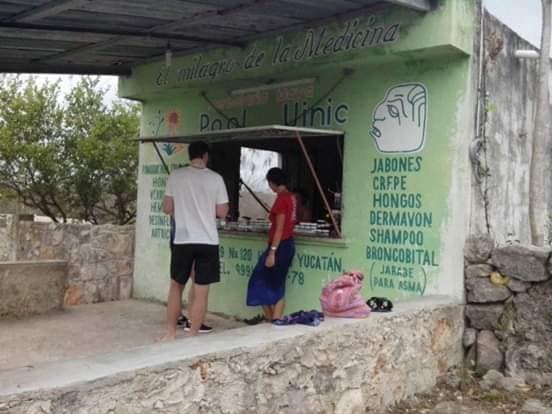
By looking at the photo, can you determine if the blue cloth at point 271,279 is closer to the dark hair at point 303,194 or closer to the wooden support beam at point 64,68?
the dark hair at point 303,194

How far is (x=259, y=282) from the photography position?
6.62 meters

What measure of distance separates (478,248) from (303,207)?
6.50 feet

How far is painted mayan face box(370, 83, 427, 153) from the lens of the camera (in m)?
5.92

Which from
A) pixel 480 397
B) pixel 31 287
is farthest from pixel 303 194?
pixel 31 287

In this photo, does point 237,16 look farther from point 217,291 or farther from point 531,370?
point 531,370

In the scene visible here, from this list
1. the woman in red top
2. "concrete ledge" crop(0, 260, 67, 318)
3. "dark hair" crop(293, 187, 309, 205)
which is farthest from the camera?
"concrete ledge" crop(0, 260, 67, 318)

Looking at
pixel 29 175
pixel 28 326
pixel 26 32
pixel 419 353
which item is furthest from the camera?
pixel 29 175

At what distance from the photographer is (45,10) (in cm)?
562

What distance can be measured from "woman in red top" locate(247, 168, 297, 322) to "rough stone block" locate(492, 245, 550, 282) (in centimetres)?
188

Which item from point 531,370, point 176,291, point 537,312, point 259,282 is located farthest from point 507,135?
point 176,291

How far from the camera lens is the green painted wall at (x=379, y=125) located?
573 cm

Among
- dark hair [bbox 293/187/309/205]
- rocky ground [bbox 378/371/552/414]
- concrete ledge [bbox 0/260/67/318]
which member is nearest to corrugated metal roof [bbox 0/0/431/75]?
dark hair [bbox 293/187/309/205]

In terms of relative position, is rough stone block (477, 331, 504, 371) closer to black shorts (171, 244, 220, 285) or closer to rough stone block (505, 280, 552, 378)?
rough stone block (505, 280, 552, 378)

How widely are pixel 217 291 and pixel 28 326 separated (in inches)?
80.6
